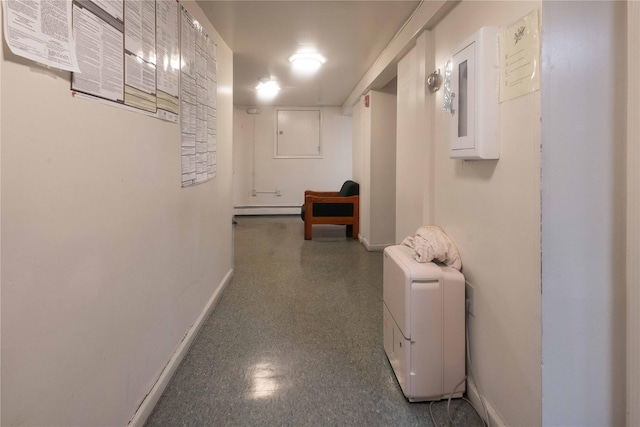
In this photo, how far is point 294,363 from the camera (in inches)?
73.4

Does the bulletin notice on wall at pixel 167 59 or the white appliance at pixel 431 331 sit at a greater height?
the bulletin notice on wall at pixel 167 59

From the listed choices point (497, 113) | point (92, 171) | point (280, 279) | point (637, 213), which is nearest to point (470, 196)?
point (497, 113)

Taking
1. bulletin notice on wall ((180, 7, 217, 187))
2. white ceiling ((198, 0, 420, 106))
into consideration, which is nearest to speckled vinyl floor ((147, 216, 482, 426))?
bulletin notice on wall ((180, 7, 217, 187))

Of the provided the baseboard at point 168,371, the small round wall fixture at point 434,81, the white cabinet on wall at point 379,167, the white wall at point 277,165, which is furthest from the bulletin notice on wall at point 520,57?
the white wall at point 277,165

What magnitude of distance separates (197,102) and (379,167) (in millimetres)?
2728

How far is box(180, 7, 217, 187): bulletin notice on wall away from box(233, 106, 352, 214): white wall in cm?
445

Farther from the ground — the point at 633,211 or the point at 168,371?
the point at 633,211

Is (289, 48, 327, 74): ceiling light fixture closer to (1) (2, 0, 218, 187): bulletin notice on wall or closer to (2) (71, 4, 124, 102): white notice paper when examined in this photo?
(1) (2, 0, 218, 187): bulletin notice on wall

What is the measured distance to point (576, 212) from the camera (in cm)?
107

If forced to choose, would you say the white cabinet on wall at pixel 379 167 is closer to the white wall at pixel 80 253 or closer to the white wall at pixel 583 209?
the white wall at pixel 80 253

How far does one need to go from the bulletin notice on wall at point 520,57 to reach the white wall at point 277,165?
5860mm

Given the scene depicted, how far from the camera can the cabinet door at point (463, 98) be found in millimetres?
1374

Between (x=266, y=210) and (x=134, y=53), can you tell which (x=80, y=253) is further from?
(x=266, y=210)

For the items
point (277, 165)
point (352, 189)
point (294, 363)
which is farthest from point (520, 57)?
point (277, 165)
